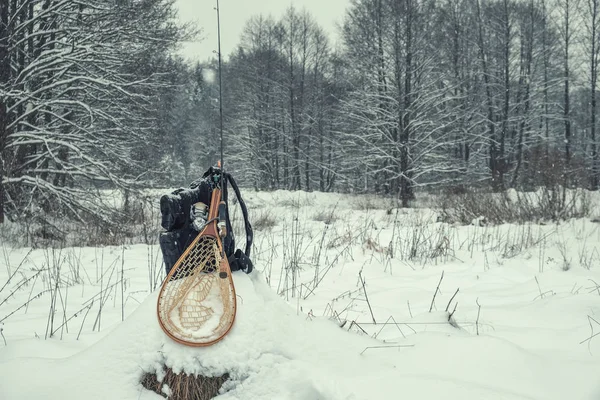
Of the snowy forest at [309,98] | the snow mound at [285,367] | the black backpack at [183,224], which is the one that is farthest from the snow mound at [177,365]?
the snowy forest at [309,98]

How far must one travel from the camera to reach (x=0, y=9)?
250 inches

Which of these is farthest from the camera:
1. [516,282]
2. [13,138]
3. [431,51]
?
[431,51]

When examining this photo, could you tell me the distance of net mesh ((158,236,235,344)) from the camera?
1.16 m

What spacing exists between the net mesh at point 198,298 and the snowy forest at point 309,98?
564 centimetres

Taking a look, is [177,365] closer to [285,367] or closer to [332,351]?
[285,367]

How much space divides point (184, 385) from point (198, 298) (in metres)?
0.30

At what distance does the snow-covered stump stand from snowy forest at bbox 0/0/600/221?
5.85 m

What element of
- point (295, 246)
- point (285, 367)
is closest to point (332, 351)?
point (285, 367)

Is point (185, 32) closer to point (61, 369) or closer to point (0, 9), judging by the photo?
point (0, 9)

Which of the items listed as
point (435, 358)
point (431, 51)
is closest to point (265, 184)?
point (431, 51)

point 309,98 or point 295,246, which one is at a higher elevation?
point 309,98

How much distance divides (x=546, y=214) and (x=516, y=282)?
13.3ft

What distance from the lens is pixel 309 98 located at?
63.0ft

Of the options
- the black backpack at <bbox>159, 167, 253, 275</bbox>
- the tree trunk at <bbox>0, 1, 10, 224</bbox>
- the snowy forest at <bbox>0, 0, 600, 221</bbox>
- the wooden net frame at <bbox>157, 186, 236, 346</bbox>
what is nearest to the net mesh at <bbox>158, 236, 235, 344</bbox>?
the wooden net frame at <bbox>157, 186, 236, 346</bbox>
